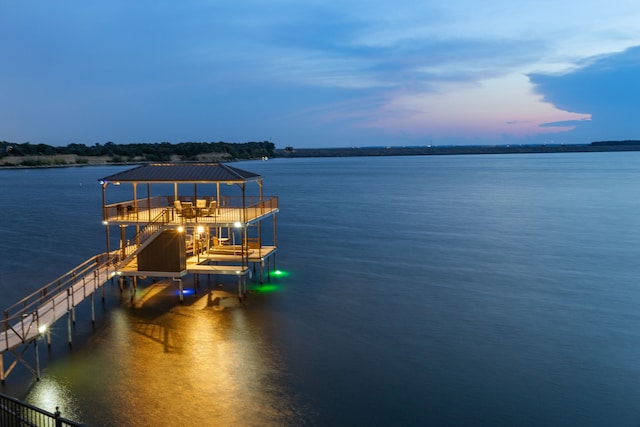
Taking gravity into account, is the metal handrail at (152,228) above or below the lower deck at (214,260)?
Answer: above

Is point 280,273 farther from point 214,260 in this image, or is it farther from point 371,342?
point 371,342

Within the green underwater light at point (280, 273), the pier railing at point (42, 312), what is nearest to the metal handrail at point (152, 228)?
the pier railing at point (42, 312)

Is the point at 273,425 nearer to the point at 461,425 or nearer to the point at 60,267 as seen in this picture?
the point at 461,425

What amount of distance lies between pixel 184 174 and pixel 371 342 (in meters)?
12.4

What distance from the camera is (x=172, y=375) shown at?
1917 cm

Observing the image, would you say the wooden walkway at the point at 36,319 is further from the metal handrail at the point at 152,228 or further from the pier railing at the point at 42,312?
the metal handrail at the point at 152,228

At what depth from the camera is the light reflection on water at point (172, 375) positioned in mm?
16625

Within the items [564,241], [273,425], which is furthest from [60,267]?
[564,241]

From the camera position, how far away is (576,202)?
79.4 metres

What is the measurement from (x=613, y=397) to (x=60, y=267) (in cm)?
3205

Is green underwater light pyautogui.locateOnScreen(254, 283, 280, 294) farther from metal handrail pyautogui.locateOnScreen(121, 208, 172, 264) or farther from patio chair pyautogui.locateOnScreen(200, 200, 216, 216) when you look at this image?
metal handrail pyautogui.locateOnScreen(121, 208, 172, 264)

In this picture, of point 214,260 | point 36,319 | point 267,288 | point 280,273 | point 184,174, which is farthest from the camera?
point 280,273

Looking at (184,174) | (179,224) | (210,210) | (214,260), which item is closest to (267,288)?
(214,260)

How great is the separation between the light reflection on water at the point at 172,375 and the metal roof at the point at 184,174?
6.25 metres
